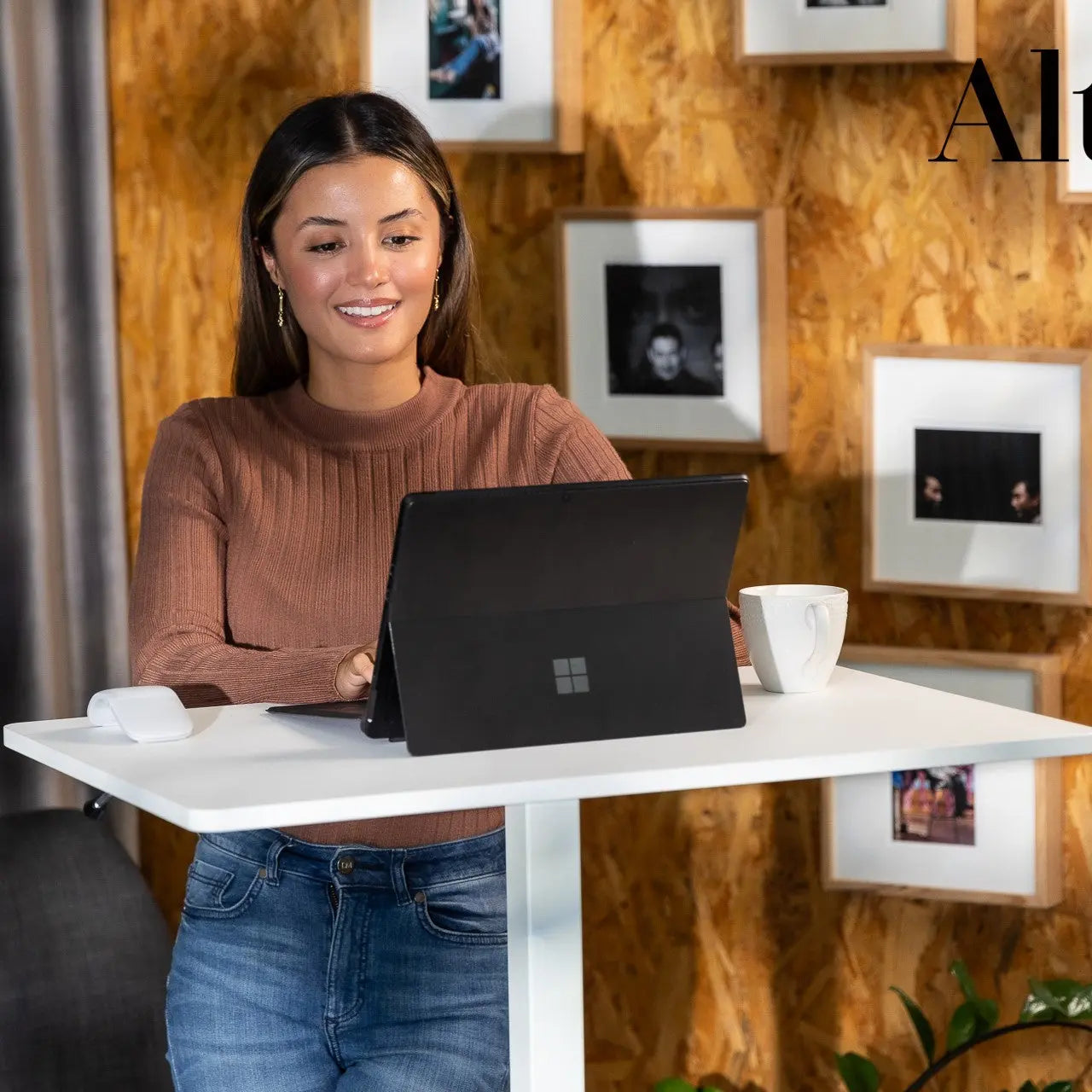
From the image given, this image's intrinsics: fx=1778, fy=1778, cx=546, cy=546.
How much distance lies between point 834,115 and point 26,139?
1094 millimetres

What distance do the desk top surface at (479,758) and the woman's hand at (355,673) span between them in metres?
0.07

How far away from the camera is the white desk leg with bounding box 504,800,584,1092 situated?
1.26 m

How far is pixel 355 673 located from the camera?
1.43m

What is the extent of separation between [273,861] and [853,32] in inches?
49.0

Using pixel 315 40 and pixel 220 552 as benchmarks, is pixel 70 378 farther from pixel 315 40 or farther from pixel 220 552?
pixel 220 552

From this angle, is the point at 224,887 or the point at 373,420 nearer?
the point at 224,887

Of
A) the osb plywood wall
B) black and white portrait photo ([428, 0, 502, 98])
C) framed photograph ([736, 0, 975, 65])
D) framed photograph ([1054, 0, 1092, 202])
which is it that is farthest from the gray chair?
framed photograph ([1054, 0, 1092, 202])

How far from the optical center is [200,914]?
64.9 inches

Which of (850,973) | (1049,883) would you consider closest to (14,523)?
(850,973)

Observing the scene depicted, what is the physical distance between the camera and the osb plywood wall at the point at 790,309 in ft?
7.20

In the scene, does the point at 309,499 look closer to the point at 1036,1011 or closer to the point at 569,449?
the point at 569,449

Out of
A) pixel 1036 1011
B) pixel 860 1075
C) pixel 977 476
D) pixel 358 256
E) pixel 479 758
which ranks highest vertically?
pixel 358 256

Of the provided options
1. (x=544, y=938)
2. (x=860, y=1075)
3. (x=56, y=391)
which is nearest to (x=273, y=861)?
(x=544, y=938)

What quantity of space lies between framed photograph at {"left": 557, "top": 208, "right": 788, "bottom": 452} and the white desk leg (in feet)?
3.72
